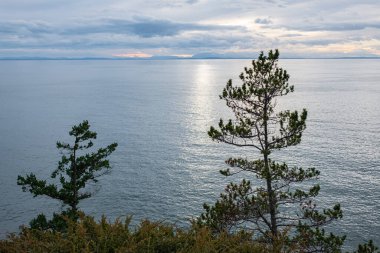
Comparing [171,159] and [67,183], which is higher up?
[67,183]

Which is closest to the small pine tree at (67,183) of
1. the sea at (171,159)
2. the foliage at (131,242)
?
the sea at (171,159)

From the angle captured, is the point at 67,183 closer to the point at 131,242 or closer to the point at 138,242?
the point at 138,242

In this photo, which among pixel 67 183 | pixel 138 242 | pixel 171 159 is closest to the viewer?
pixel 138 242

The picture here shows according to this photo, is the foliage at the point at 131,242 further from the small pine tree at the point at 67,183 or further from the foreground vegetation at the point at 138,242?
the small pine tree at the point at 67,183

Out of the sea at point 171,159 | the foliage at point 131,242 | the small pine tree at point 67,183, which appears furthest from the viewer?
the sea at point 171,159

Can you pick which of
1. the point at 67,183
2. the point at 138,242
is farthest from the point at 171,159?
the point at 138,242

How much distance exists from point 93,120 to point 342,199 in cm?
8803

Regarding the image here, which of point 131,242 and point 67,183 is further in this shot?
point 67,183

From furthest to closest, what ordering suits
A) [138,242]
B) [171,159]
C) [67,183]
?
[171,159]
[67,183]
[138,242]

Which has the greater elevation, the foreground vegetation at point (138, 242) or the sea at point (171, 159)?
the foreground vegetation at point (138, 242)

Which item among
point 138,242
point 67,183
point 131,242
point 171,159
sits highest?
point 131,242

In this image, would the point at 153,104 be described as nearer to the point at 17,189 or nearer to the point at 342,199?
the point at 17,189

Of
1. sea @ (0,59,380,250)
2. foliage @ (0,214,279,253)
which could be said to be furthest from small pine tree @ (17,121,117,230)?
foliage @ (0,214,279,253)

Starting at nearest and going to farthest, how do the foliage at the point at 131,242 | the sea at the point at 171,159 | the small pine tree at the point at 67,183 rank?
the foliage at the point at 131,242
the small pine tree at the point at 67,183
the sea at the point at 171,159
